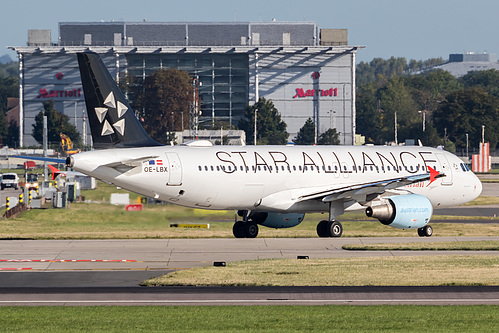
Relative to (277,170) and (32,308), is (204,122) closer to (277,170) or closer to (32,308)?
(277,170)

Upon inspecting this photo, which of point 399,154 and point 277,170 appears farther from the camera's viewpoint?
point 399,154

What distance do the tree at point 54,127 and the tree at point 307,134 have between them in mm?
45745

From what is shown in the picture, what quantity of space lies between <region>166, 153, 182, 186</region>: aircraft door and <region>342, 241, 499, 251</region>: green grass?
7.46m

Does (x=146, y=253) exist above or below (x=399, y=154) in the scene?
below

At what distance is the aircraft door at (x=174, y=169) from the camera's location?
1444 inches

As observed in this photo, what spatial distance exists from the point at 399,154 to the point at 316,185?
520 cm

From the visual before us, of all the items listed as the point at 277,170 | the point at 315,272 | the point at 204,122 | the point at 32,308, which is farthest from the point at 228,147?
the point at 204,122

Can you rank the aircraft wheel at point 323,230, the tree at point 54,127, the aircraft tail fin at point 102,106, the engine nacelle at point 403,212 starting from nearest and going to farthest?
1. the aircraft tail fin at point 102,106
2. the engine nacelle at point 403,212
3. the aircraft wheel at point 323,230
4. the tree at point 54,127

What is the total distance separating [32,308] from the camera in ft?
67.7

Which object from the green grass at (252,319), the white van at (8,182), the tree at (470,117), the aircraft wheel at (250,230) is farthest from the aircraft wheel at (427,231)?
the tree at (470,117)

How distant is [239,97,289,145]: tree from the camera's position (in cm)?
17762

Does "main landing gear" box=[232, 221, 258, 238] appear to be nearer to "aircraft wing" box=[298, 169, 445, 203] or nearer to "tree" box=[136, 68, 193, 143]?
"aircraft wing" box=[298, 169, 445, 203]

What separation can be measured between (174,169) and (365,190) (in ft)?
27.8

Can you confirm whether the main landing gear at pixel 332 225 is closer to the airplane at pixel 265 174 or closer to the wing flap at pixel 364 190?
the airplane at pixel 265 174
